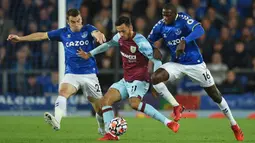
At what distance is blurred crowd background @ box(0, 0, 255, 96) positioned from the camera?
68.1 ft

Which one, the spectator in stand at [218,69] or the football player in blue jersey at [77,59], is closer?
the football player in blue jersey at [77,59]

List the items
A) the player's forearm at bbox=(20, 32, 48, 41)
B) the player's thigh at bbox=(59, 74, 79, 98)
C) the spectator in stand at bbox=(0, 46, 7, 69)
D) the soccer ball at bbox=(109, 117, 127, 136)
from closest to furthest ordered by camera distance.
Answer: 1. the soccer ball at bbox=(109, 117, 127, 136)
2. the player's thigh at bbox=(59, 74, 79, 98)
3. the player's forearm at bbox=(20, 32, 48, 41)
4. the spectator in stand at bbox=(0, 46, 7, 69)

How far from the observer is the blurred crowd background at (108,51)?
68.1 ft

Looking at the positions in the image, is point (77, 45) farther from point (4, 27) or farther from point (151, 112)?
point (4, 27)

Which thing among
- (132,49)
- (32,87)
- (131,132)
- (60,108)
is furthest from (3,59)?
(132,49)

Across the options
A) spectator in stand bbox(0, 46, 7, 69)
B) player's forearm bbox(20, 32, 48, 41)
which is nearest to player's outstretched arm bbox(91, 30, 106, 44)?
player's forearm bbox(20, 32, 48, 41)

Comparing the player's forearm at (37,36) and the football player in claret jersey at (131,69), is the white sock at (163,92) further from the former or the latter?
the player's forearm at (37,36)

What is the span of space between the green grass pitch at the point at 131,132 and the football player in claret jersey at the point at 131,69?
1.72ft

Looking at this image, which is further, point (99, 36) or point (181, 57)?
point (181, 57)

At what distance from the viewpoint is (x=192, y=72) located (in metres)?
12.9

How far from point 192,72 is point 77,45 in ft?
6.56

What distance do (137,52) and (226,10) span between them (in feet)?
35.6

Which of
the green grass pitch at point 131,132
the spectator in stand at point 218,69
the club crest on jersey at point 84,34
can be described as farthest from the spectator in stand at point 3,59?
the club crest on jersey at point 84,34

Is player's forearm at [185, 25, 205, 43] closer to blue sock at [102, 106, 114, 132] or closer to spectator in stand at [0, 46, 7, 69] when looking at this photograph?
blue sock at [102, 106, 114, 132]
